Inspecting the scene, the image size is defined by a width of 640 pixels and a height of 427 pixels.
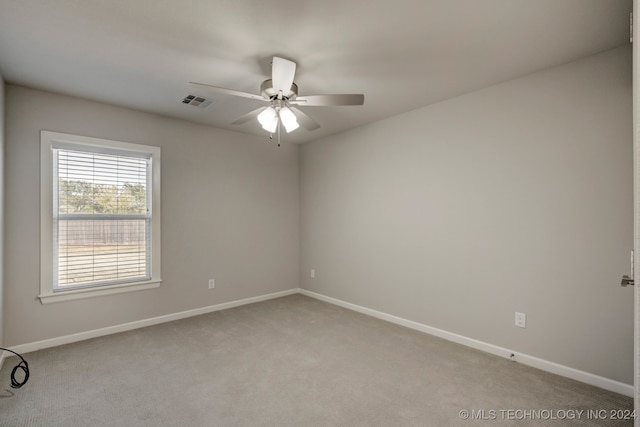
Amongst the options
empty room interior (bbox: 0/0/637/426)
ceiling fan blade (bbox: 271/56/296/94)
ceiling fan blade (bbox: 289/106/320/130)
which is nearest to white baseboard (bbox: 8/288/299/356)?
empty room interior (bbox: 0/0/637/426)

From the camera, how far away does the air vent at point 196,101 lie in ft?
10.4

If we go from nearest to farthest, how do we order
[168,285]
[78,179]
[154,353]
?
1. [154,353]
2. [78,179]
3. [168,285]

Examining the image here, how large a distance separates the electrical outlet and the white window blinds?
3.84 m

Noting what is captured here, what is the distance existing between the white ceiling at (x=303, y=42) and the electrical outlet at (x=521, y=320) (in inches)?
81.0

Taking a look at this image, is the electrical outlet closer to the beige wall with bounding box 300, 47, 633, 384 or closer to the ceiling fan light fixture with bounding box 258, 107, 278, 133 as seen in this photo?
the beige wall with bounding box 300, 47, 633, 384

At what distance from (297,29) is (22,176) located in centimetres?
288

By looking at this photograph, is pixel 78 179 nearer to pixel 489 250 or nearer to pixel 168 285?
pixel 168 285

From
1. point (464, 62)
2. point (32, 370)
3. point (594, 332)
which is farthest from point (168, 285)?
point (594, 332)

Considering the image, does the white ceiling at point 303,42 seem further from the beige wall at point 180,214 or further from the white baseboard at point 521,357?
the white baseboard at point 521,357

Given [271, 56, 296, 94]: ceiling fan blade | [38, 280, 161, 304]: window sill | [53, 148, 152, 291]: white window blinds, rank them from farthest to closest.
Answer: [53, 148, 152, 291]: white window blinds → [38, 280, 161, 304]: window sill → [271, 56, 296, 94]: ceiling fan blade

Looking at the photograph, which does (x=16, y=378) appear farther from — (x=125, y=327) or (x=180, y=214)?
(x=180, y=214)

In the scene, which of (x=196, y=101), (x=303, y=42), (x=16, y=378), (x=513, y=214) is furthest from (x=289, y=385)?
(x=196, y=101)

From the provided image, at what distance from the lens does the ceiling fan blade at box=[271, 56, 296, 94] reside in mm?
2070

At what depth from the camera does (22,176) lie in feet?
9.52
